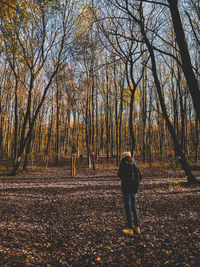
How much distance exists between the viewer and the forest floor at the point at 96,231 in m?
3.06

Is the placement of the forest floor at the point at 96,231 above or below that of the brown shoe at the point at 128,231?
below

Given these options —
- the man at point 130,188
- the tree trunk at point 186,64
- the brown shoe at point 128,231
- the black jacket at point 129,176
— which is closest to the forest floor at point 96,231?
the brown shoe at point 128,231

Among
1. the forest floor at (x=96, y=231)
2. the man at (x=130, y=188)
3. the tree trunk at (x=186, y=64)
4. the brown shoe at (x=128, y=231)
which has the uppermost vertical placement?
the tree trunk at (x=186, y=64)

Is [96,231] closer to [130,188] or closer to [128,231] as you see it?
[128,231]

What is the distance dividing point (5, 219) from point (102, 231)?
9.54ft

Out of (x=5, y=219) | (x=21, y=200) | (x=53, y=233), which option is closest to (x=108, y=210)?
(x=53, y=233)

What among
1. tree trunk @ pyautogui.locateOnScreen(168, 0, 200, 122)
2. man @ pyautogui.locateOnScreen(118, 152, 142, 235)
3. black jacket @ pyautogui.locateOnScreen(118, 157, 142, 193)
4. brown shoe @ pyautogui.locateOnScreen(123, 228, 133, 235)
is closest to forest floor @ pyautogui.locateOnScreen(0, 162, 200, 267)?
brown shoe @ pyautogui.locateOnScreen(123, 228, 133, 235)

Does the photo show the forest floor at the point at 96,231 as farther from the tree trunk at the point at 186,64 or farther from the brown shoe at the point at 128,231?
the tree trunk at the point at 186,64

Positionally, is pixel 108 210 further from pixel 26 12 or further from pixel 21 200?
pixel 26 12

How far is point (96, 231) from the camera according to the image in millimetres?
4152

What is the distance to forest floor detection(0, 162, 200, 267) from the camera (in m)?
3.06

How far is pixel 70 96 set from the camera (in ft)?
50.1

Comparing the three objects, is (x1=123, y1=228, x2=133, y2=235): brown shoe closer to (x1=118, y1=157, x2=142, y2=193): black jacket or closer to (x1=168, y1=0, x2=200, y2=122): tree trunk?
(x1=118, y1=157, x2=142, y2=193): black jacket

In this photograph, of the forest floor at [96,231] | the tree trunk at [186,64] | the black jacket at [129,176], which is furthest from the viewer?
the tree trunk at [186,64]
